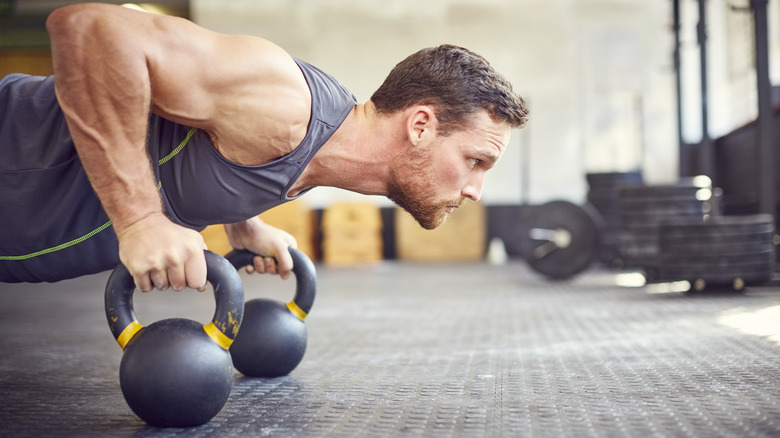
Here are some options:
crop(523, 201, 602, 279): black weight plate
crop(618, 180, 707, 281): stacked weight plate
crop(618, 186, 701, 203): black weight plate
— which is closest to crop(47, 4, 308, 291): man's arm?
crop(618, 180, 707, 281): stacked weight plate

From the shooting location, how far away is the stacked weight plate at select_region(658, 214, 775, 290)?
9.72ft

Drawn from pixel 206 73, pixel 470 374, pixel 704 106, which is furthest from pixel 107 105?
pixel 704 106

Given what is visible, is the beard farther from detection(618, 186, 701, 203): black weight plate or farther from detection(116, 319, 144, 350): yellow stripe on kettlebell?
detection(618, 186, 701, 203): black weight plate

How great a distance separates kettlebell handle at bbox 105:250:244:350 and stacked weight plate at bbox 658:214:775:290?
2528 millimetres

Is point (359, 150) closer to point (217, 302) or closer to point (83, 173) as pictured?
point (217, 302)

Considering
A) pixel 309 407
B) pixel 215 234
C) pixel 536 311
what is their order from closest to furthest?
pixel 309 407 < pixel 536 311 < pixel 215 234

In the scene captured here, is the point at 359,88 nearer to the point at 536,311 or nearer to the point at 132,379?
the point at 536,311

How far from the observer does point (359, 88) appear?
25.1 ft

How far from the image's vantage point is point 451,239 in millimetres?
7270

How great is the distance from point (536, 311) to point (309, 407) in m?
1.70

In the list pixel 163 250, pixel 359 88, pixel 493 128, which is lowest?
pixel 163 250

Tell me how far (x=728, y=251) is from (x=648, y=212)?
0.77m

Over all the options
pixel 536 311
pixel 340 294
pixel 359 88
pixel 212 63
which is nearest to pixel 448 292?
pixel 340 294

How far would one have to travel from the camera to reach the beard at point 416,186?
1.24 m
